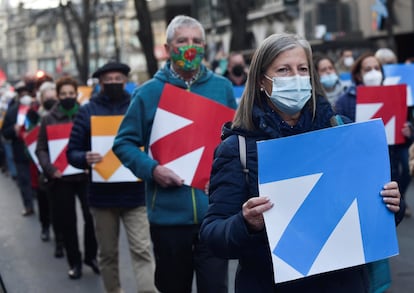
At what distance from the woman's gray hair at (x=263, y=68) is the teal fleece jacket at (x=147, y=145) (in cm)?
160

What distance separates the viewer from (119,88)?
19.9ft

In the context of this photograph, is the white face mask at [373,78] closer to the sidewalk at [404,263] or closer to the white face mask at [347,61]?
the sidewalk at [404,263]

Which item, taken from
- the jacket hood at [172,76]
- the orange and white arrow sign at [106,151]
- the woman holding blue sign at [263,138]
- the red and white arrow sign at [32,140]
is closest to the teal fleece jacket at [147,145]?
the jacket hood at [172,76]

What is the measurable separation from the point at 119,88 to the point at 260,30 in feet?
134

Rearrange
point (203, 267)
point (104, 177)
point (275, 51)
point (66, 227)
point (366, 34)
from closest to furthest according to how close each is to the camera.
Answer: point (275, 51) < point (203, 267) < point (104, 177) < point (66, 227) < point (366, 34)

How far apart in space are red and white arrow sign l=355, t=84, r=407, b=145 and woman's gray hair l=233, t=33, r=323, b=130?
3993mm

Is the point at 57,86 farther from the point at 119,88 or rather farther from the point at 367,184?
the point at 367,184

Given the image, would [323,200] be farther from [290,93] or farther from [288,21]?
[288,21]

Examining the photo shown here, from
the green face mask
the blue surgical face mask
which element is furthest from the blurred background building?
the green face mask

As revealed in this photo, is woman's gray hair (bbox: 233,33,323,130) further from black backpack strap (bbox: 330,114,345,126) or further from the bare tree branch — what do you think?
the bare tree branch

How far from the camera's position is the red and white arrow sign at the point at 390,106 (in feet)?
22.2

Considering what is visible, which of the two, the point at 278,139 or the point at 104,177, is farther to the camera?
the point at 104,177

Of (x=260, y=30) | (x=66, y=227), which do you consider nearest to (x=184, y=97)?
(x=66, y=227)

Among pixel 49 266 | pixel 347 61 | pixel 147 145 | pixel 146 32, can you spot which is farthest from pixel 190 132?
pixel 146 32
